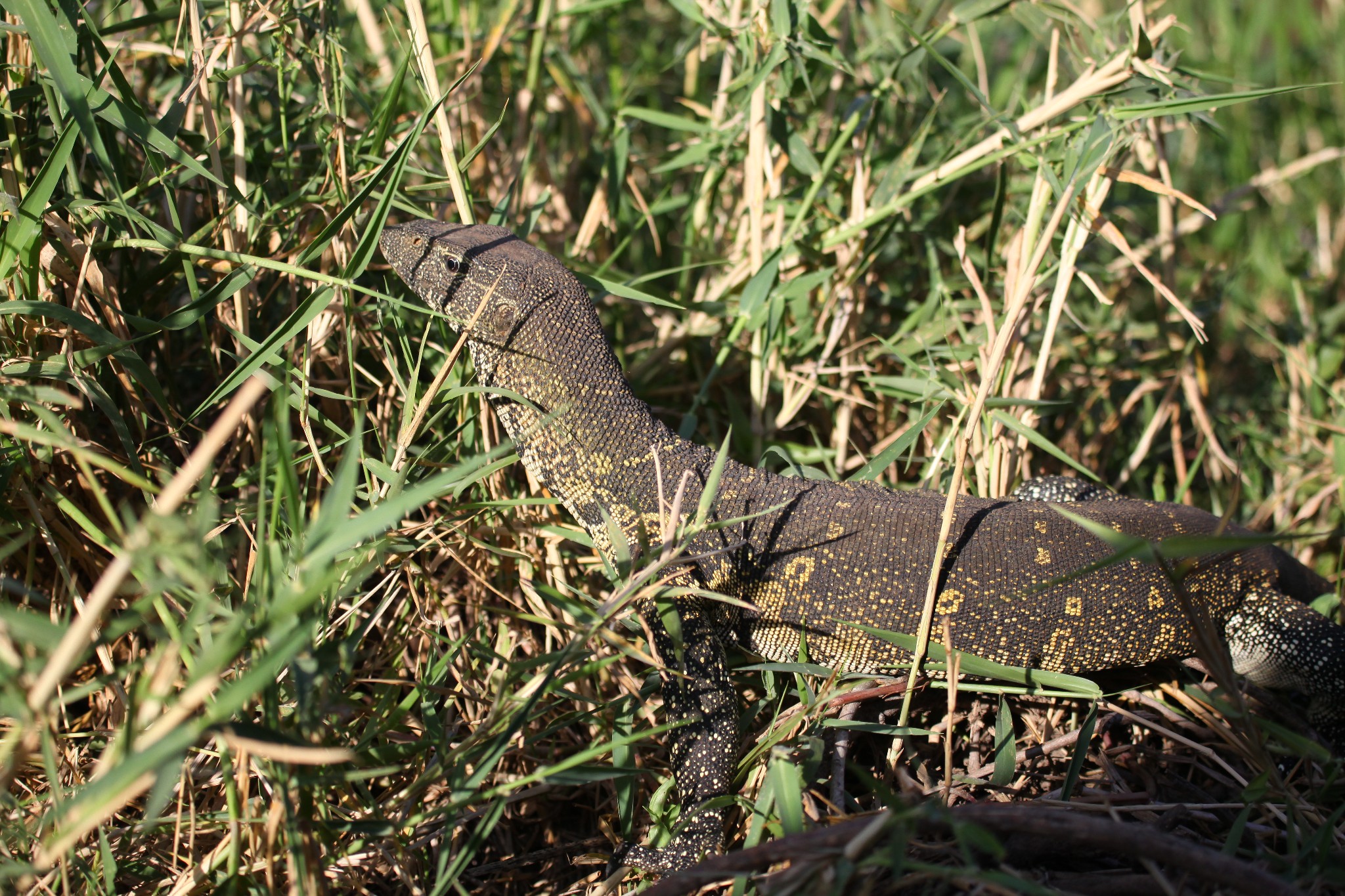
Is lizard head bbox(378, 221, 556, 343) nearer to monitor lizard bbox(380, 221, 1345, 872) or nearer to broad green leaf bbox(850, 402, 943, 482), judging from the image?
monitor lizard bbox(380, 221, 1345, 872)

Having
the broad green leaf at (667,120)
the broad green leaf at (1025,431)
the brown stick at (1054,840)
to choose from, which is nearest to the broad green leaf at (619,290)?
the broad green leaf at (667,120)

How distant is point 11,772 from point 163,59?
3.43m

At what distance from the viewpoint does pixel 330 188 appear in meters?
3.58

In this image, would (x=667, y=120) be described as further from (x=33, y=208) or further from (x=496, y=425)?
(x=33, y=208)

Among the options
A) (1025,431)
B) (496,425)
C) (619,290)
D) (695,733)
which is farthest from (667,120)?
(695,733)

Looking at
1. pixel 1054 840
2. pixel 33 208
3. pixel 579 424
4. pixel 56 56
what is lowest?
pixel 1054 840

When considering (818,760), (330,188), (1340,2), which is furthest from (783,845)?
(1340,2)

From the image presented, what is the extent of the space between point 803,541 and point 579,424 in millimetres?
899

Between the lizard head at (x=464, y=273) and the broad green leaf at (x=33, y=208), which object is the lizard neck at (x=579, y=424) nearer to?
the lizard head at (x=464, y=273)

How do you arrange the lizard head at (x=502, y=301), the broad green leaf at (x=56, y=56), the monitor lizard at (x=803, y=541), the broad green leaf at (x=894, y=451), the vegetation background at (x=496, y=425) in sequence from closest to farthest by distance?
the vegetation background at (x=496, y=425) → the broad green leaf at (x=56, y=56) → the monitor lizard at (x=803, y=541) → the lizard head at (x=502, y=301) → the broad green leaf at (x=894, y=451)

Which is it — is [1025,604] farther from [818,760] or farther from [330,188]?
[330,188]

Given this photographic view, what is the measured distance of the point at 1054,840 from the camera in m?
2.35

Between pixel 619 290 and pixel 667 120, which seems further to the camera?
pixel 667 120

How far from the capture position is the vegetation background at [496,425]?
93.7 inches
